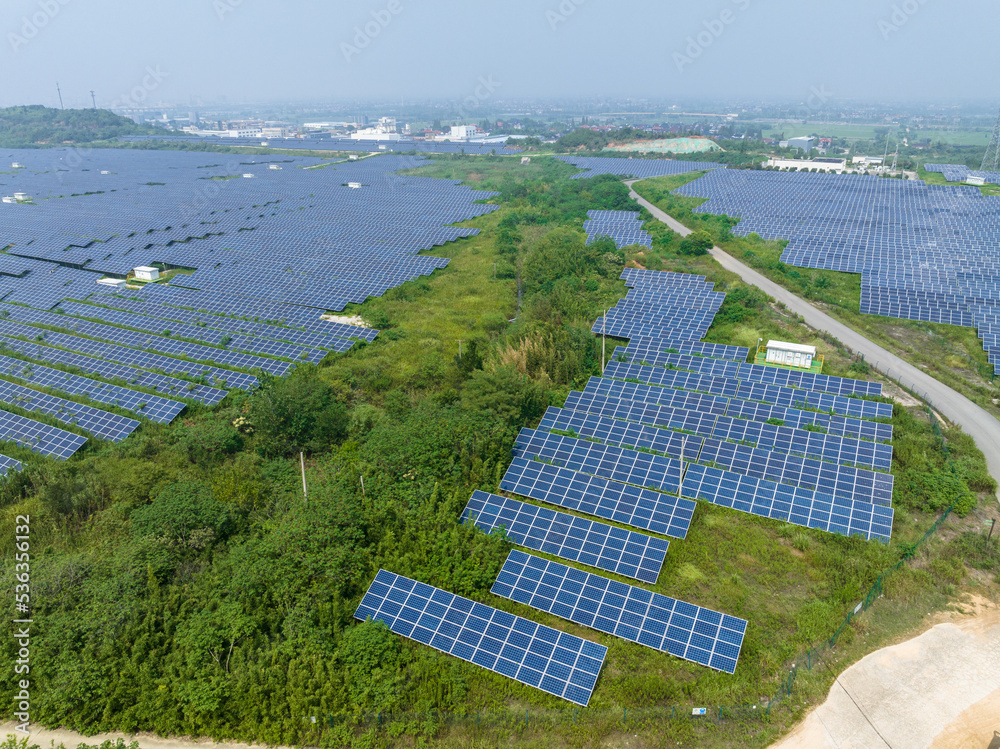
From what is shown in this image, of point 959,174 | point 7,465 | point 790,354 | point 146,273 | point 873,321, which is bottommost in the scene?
point 7,465

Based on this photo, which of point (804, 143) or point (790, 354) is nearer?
point (790, 354)

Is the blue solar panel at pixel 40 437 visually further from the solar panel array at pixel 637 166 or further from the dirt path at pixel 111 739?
the solar panel array at pixel 637 166

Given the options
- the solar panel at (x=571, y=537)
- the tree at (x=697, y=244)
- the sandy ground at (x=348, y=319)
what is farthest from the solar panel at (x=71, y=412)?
the tree at (x=697, y=244)

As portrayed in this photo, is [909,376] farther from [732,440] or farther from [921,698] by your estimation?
[921,698]

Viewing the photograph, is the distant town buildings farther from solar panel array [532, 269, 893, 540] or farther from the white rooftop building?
the white rooftop building

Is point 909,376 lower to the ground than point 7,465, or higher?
higher

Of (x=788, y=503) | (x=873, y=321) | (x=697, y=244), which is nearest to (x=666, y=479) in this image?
(x=788, y=503)

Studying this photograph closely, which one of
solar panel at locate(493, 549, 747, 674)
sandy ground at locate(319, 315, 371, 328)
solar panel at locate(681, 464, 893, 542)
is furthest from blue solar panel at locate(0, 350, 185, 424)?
solar panel at locate(681, 464, 893, 542)
